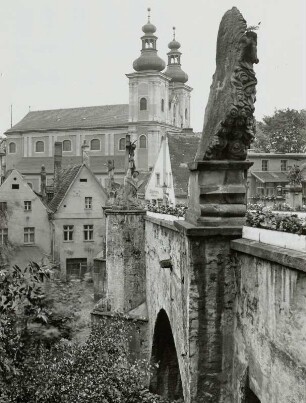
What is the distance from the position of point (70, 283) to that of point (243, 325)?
32338 millimetres

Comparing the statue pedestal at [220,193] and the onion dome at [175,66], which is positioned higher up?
the onion dome at [175,66]

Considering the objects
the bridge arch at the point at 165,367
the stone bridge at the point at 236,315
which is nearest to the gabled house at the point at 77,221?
the bridge arch at the point at 165,367

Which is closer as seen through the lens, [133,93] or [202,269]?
[202,269]

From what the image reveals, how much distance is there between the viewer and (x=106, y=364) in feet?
42.6

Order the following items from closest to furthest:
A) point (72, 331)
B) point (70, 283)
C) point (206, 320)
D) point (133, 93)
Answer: point (206, 320) < point (72, 331) < point (70, 283) < point (133, 93)

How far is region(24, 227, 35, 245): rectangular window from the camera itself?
40656 mm

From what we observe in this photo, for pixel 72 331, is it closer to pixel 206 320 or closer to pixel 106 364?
pixel 106 364

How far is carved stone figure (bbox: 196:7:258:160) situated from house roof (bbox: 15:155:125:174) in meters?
62.8

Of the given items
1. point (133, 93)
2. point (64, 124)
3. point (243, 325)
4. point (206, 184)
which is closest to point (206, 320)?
point (243, 325)

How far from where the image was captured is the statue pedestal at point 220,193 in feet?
29.2

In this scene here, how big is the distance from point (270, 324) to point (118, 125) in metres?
72.7

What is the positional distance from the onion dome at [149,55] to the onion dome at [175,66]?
8.78 meters

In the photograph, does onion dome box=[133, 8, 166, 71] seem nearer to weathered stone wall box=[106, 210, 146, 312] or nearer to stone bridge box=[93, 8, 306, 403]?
weathered stone wall box=[106, 210, 146, 312]

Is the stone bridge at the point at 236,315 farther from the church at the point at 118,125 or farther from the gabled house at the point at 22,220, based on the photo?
the church at the point at 118,125
